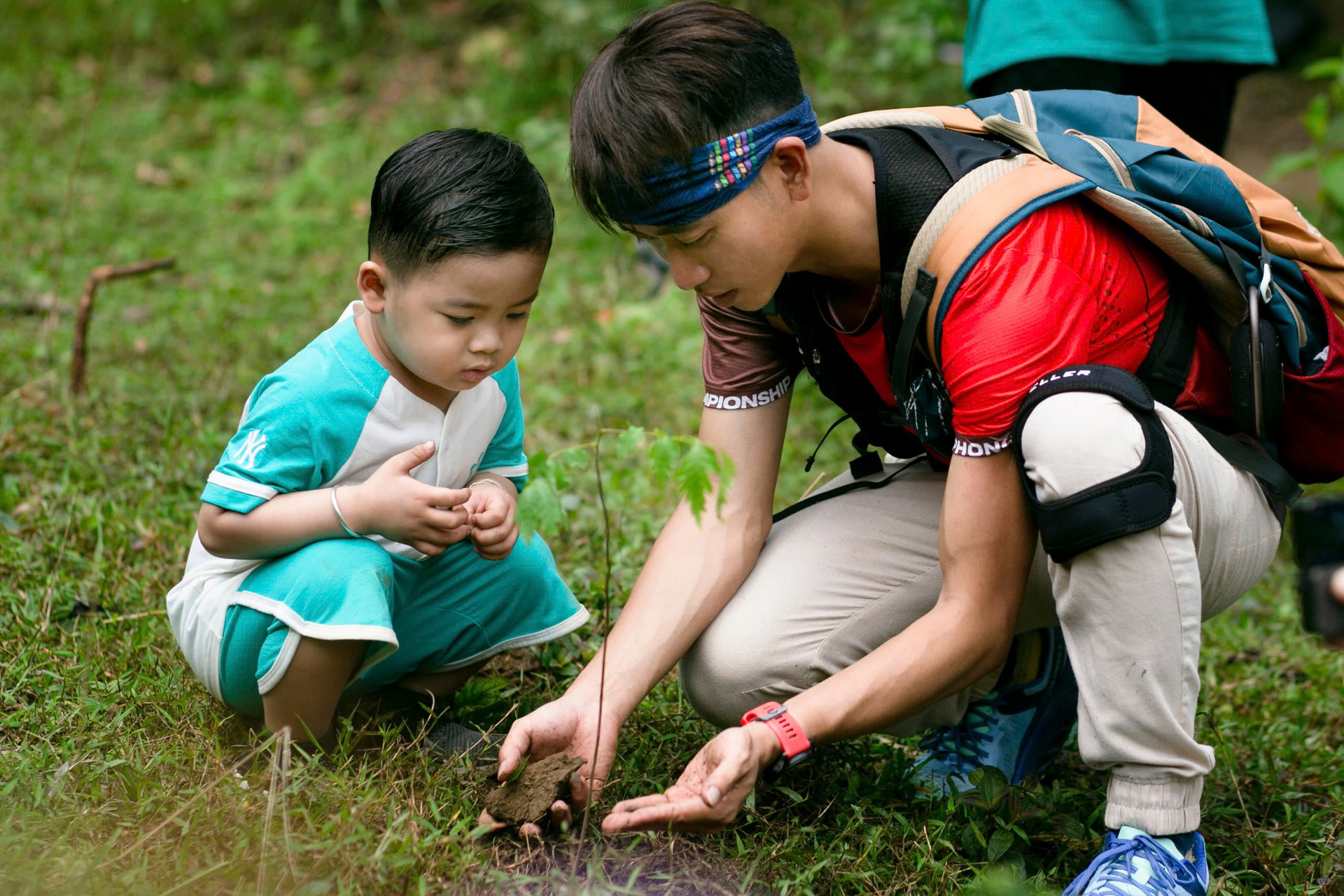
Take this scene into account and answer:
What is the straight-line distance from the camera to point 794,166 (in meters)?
2.02

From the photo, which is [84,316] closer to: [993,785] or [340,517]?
[340,517]

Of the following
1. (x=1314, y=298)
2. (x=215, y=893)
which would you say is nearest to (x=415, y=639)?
(x=215, y=893)

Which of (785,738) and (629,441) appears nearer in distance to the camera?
(629,441)

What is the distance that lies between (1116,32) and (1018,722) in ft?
5.79

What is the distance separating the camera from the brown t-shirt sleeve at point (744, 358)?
2402 mm

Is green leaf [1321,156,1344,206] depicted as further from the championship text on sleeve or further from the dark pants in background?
the championship text on sleeve

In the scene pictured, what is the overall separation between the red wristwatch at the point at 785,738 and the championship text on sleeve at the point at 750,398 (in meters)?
0.67

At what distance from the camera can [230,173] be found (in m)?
6.13

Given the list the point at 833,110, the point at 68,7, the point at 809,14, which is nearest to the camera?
the point at 833,110

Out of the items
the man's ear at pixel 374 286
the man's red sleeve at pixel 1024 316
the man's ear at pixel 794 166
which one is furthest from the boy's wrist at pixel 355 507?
the man's red sleeve at pixel 1024 316

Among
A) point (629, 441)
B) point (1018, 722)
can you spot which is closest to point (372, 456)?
point (629, 441)

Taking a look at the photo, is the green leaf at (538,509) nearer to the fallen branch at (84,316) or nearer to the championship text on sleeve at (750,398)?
the championship text on sleeve at (750,398)

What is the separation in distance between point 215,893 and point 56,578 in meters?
1.31

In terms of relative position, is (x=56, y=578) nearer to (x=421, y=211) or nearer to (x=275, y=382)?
(x=275, y=382)
